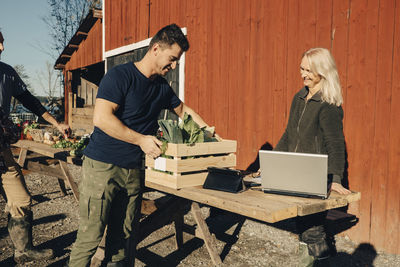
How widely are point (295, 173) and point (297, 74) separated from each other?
2793mm

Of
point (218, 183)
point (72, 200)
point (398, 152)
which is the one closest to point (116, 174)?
point (218, 183)

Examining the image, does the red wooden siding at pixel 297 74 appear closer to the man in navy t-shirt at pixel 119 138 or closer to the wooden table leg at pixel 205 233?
the wooden table leg at pixel 205 233

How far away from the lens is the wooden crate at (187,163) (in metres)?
2.52

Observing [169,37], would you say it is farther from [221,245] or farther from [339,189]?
[221,245]

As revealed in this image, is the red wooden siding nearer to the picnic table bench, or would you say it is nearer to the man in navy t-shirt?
the picnic table bench

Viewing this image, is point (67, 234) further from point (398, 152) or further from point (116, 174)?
point (398, 152)

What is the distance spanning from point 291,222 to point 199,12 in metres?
3.96

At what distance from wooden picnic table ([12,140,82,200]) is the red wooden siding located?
249 cm

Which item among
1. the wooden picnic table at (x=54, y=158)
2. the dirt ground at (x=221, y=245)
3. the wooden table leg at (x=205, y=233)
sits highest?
the wooden picnic table at (x=54, y=158)

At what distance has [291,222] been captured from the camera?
508cm

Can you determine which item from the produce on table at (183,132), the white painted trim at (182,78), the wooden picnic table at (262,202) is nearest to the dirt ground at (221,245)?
the wooden picnic table at (262,202)

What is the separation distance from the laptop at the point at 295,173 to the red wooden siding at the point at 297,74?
2145 mm

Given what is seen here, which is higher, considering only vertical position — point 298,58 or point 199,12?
point 199,12

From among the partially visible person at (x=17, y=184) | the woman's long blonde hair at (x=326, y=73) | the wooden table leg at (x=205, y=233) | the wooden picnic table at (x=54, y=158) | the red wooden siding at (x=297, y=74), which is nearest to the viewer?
the woman's long blonde hair at (x=326, y=73)
